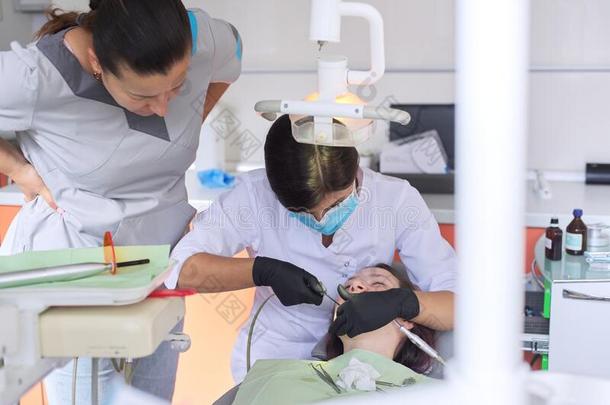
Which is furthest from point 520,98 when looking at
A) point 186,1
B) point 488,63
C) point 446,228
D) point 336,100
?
point 186,1

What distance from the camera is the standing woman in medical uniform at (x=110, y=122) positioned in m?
1.42

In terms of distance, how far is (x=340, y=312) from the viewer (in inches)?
62.0

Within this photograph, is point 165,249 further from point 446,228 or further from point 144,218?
point 446,228

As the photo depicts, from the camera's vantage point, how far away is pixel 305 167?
1.56 meters

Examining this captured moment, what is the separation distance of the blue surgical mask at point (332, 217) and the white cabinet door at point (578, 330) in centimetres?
66

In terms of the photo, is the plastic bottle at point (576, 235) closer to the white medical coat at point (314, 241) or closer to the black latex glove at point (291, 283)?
the white medical coat at point (314, 241)

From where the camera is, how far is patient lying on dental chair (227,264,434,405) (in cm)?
153

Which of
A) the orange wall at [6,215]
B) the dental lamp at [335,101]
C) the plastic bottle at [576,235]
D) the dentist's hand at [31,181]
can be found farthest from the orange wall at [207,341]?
the dental lamp at [335,101]

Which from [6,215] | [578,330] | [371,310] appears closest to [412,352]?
[371,310]

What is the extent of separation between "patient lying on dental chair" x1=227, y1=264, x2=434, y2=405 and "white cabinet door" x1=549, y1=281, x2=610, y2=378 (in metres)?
0.45

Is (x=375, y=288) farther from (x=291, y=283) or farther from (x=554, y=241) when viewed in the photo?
(x=554, y=241)

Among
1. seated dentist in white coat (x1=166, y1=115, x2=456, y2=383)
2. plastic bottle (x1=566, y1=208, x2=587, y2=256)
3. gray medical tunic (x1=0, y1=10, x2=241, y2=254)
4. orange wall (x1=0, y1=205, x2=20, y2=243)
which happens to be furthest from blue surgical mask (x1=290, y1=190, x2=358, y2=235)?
orange wall (x1=0, y1=205, x2=20, y2=243)

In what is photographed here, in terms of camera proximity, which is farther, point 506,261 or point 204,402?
point 204,402

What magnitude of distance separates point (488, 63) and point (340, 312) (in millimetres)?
1183
